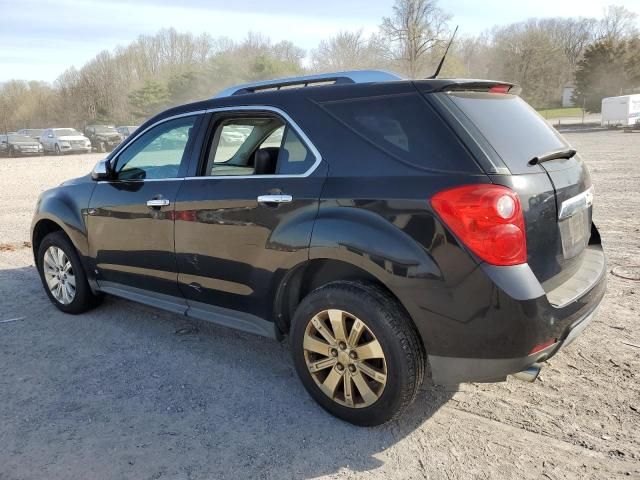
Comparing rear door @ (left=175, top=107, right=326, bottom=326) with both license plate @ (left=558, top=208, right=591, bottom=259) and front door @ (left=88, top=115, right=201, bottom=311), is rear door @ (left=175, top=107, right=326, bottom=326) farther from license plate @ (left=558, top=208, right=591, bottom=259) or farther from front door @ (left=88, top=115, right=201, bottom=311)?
license plate @ (left=558, top=208, right=591, bottom=259)

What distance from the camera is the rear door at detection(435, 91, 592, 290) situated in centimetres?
261

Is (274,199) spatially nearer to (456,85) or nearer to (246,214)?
(246,214)

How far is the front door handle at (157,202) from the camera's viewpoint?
3.78 m

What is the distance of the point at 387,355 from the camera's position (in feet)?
9.02

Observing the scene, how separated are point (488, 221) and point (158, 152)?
2.68m

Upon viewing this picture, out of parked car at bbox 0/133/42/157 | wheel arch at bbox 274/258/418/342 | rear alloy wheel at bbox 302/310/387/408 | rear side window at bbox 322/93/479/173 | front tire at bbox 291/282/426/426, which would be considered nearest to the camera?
rear side window at bbox 322/93/479/173

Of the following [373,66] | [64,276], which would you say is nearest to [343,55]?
[373,66]

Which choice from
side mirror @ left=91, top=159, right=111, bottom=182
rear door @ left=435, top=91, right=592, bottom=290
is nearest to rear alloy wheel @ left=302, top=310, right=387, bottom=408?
rear door @ left=435, top=91, right=592, bottom=290

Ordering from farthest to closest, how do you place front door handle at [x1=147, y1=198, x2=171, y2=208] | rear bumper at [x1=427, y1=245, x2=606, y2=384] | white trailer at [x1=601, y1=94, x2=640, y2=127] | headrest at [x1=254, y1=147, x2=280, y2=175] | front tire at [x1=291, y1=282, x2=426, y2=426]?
white trailer at [x1=601, y1=94, x2=640, y2=127] → front door handle at [x1=147, y1=198, x2=171, y2=208] → headrest at [x1=254, y1=147, x2=280, y2=175] → front tire at [x1=291, y1=282, x2=426, y2=426] → rear bumper at [x1=427, y1=245, x2=606, y2=384]

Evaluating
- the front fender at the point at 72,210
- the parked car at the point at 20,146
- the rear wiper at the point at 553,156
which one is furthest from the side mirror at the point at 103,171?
the parked car at the point at 20,146

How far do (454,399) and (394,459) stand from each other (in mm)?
701

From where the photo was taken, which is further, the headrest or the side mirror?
the side mirror

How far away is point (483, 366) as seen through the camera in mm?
2596

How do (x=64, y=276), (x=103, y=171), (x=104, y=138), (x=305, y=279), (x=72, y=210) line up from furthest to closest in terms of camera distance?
(x=104, y=138) < (x=64, y=276) < (x=72, y=210) < (x=103, y=171) < (x=305, y=279)
